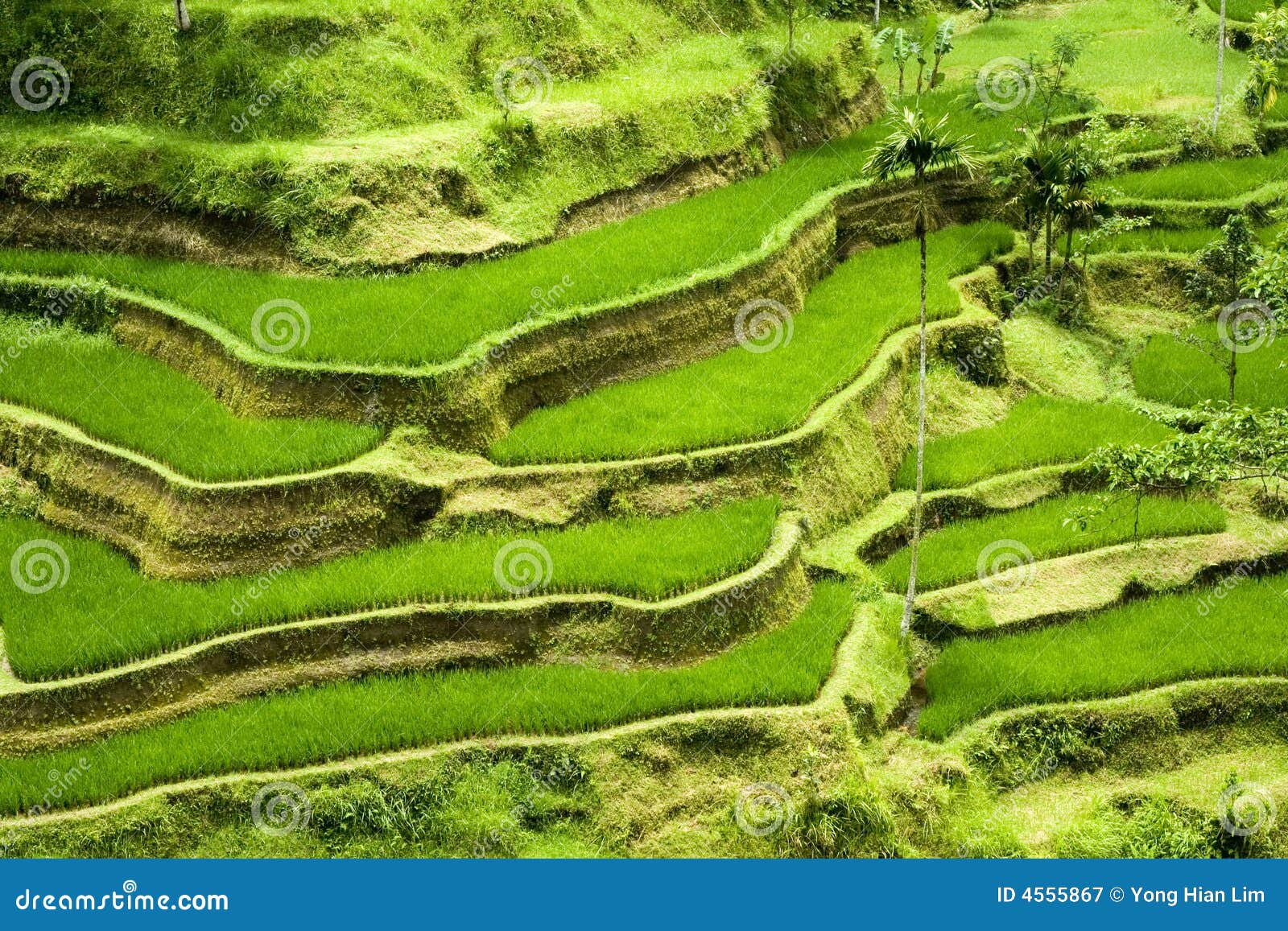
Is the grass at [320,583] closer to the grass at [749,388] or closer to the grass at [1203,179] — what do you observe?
the grass at [749,388]

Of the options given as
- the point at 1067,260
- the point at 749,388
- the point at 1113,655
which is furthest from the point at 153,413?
the point at 1067,260

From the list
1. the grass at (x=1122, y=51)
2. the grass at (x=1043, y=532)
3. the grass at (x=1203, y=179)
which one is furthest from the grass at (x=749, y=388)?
the grass at (x=1122, y=51)

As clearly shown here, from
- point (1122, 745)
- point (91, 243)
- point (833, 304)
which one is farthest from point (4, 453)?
point (1122, 745)

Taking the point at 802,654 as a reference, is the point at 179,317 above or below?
above

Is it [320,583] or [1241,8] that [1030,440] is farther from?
[1241,8]

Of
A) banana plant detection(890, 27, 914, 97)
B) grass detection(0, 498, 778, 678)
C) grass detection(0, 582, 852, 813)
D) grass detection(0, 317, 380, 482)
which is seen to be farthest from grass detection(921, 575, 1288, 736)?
banana plant detection(890, 27, 914, 97)

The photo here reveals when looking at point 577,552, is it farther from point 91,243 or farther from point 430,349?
point 91,243
